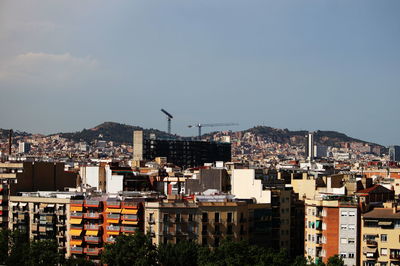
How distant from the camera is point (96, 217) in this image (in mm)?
70125

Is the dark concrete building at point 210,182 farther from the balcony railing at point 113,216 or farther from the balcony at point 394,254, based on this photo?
the balcony at point 394,254

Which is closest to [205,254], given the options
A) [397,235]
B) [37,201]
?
[397,235]

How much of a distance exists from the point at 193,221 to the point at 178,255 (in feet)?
17.8

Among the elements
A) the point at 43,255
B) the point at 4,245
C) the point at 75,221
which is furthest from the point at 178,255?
the point at 4,245

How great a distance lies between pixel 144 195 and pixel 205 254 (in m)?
15.3

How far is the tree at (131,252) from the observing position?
61625 mm

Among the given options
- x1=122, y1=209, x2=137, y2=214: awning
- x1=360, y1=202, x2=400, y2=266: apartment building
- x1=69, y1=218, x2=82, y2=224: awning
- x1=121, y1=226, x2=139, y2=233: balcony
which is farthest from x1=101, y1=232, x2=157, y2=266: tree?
x1=360, y1=202, x2=400, y2=266: apartment building

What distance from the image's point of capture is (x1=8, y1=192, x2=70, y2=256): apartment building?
72250mm

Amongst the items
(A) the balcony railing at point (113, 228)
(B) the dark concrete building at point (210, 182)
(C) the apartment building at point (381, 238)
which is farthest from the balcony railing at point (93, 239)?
(C) the apartment building at point (381, 238)

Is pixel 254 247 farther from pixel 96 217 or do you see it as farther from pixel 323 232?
pixel 96 217

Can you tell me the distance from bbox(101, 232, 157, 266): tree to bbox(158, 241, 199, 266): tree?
58 centimetres

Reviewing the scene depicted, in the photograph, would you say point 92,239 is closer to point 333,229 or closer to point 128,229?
point 128,229

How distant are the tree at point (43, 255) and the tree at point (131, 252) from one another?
3.27m

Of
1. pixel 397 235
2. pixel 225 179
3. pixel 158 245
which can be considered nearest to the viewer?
pixel 397 235
